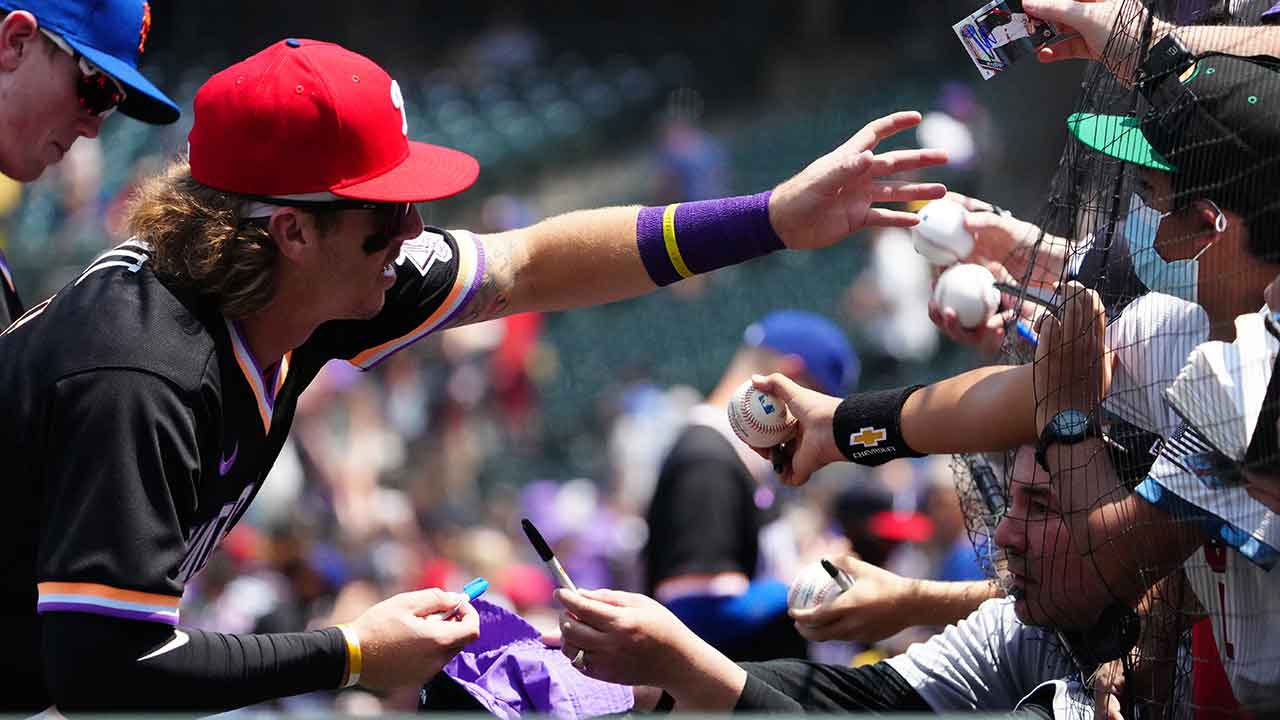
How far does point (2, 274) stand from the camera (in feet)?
8.71

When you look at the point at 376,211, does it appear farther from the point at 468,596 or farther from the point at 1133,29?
the point at 1133,29

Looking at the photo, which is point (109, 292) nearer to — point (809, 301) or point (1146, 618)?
point (1146, 618)

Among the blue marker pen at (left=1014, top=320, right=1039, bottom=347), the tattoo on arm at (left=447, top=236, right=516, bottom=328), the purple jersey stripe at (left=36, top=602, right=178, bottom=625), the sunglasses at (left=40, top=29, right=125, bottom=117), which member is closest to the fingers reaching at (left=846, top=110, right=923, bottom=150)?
the blue marker pen at (left=1014, top=320, right=1039, bottom=347)

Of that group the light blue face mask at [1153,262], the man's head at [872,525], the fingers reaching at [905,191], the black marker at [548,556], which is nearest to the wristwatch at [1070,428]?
the light blue face mask at [1153,262]

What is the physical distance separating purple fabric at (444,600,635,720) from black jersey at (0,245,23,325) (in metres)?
1.00

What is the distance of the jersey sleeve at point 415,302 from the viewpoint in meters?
2.67

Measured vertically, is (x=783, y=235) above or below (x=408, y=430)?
above

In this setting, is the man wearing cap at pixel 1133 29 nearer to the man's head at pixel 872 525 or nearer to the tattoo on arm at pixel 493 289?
the tattoo on arm at pixel 493 289

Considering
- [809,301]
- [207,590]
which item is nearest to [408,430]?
[207,590]

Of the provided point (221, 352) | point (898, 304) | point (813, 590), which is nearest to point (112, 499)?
point (221, 352)

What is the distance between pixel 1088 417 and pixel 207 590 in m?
5.45

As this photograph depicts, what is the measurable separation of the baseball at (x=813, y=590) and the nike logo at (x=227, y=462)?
1.10 metres

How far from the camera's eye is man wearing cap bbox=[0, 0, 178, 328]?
245cm

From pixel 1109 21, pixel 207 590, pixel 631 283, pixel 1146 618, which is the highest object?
pixel 1109 21
